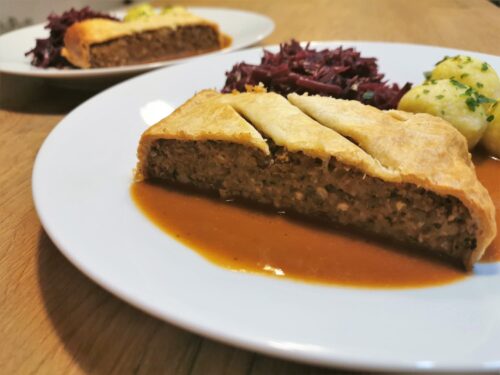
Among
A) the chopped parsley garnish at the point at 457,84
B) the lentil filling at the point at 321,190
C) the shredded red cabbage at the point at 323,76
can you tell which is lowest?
the shredded red cabbage at the point at 323,76

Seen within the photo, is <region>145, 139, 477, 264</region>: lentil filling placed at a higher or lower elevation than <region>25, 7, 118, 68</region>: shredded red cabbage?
higher

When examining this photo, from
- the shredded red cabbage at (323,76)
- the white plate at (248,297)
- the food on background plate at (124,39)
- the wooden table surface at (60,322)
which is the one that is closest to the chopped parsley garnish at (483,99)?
the shredded red cabbage at (323,76)

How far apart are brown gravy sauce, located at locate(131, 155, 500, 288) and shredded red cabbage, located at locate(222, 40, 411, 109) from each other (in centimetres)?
116

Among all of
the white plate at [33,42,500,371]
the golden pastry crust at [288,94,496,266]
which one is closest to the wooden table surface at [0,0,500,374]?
the white plate at [33,42,500,371]

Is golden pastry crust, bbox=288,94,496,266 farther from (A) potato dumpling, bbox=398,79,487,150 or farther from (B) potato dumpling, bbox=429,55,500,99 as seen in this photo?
(B) potato dumpling, bbox=429,55,500,99

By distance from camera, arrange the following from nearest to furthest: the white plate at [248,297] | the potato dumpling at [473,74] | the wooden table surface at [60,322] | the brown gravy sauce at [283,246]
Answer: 1. the white plate at [248,297]
2. the wooden table surface at [60,322]
3. the brown gravy sauce at [283,246]
4. the potato dumpling at [473,74]

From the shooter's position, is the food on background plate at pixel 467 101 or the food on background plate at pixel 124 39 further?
the food on background plate at pixel 124 39

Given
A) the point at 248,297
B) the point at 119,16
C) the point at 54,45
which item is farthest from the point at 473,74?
the point at 119,16

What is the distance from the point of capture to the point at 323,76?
3.42 metres

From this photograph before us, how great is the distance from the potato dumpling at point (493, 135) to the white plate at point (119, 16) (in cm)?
218

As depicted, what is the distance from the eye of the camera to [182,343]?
1558mm

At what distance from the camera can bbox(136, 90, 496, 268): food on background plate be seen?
188cm

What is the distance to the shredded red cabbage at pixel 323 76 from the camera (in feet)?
10.8

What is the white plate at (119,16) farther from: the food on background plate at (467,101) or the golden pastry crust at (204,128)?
the food on background plate at (467,101)
